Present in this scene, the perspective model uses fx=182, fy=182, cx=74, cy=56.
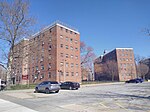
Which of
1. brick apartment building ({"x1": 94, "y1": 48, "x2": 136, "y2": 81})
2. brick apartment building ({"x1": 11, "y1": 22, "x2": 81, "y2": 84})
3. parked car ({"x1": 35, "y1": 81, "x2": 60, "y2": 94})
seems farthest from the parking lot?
brick apartment building ({"x1": 94, "y1": 48, "x2": 136, "y2": 81})

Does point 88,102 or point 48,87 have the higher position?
point 48,87

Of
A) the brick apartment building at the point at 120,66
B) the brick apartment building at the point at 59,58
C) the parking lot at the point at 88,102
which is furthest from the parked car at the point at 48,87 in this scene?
the brick apartment building at the point at 120,66

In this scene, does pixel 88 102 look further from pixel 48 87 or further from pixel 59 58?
pixel 59 58

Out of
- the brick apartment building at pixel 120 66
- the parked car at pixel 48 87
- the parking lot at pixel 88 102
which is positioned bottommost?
the parking lot at pixel 88 102

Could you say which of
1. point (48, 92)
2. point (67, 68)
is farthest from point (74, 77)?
point (48, 92)

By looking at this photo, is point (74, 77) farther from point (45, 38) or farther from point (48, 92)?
point (48, 92)

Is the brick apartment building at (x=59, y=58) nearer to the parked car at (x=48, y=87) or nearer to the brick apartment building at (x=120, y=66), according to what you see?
the parked car at (x=48, y=87)

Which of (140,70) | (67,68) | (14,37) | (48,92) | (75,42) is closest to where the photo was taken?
(48,92)

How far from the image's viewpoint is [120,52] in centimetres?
8794

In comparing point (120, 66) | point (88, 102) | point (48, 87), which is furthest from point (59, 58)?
point (120, 66)

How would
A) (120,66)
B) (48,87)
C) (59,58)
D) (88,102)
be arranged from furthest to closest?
(120,66)
(59,58)
(48,87)
(88,102)

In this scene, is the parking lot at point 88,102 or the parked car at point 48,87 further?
the parked car at point 48,87

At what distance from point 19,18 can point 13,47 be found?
209 inches

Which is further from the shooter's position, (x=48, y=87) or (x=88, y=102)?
(x=48, y=87)
